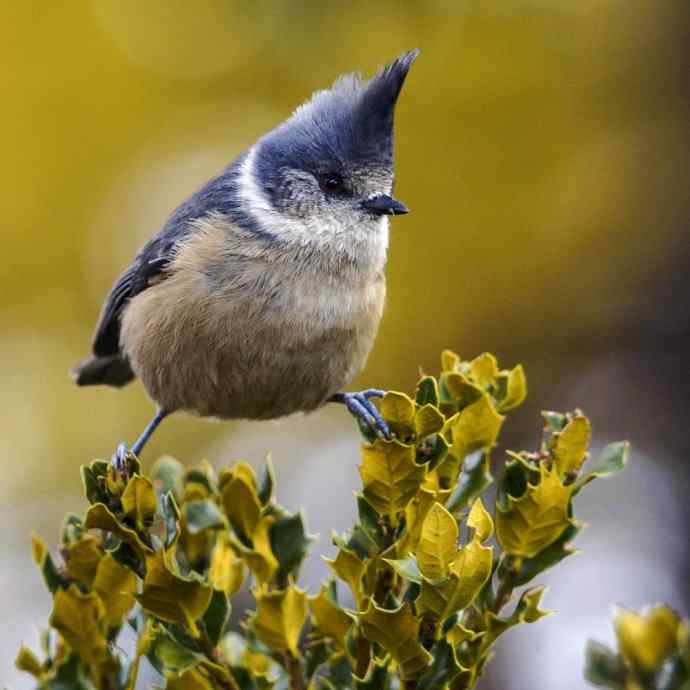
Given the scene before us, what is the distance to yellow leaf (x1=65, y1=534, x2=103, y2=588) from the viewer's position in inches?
71.7

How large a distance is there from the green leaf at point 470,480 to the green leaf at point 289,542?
1.05 ft

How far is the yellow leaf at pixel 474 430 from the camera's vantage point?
2.07m

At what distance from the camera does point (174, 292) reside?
3502mm

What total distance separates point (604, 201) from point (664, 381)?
38.5 inches

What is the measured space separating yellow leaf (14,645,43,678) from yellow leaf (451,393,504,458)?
846mm

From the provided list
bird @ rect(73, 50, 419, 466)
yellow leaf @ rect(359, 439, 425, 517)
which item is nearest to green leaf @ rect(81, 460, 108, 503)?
yellow leaf @ rect(359, 439, 425, 517)

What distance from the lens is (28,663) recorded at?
5.93 ft

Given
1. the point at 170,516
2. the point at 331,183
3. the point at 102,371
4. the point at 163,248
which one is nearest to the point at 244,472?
the point at 170,516

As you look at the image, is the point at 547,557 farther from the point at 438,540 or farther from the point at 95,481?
the point at 95,481

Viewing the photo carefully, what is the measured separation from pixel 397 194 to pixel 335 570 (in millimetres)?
3015

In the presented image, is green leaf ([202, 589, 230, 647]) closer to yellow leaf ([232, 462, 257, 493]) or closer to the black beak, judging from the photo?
yellow leaf ([232, 462, 257, 493])

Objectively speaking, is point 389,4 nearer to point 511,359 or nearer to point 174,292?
point 511,359

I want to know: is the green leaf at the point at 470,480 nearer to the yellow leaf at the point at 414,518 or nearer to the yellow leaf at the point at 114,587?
the yellow leaf at the point at 414,518

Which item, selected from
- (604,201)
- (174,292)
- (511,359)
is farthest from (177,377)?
(604,201)
